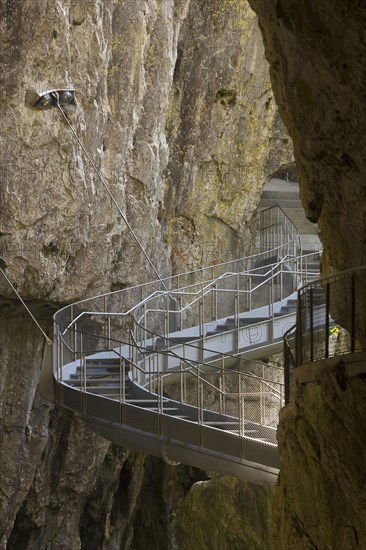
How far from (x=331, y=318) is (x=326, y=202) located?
4.63ft

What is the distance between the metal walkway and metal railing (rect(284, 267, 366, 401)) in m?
5.34

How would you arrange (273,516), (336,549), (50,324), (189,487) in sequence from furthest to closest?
1. (189,487)
2. (50,324)
3. (273,516)
4. (336,549)

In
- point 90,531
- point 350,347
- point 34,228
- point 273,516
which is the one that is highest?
point 34,228

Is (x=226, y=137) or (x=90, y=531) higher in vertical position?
(x=226, y=137)

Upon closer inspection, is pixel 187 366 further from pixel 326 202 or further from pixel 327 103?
pixel 327 103

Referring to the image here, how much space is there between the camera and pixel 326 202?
13172mm

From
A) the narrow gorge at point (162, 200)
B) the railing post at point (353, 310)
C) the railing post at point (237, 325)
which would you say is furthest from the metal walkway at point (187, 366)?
the railing post at point (353, 310)

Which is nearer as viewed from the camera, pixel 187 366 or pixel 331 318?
pixel 331 318

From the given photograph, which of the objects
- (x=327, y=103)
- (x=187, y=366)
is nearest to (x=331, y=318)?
(x=327, y=103)

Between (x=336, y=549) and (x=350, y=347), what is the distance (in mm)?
1529

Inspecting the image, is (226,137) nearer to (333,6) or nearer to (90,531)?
(90,531)

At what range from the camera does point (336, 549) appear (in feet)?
36.6

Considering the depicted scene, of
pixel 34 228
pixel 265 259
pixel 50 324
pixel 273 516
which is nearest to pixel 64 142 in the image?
pixel 34 228

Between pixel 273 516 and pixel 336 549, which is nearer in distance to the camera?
pixel 336 549
